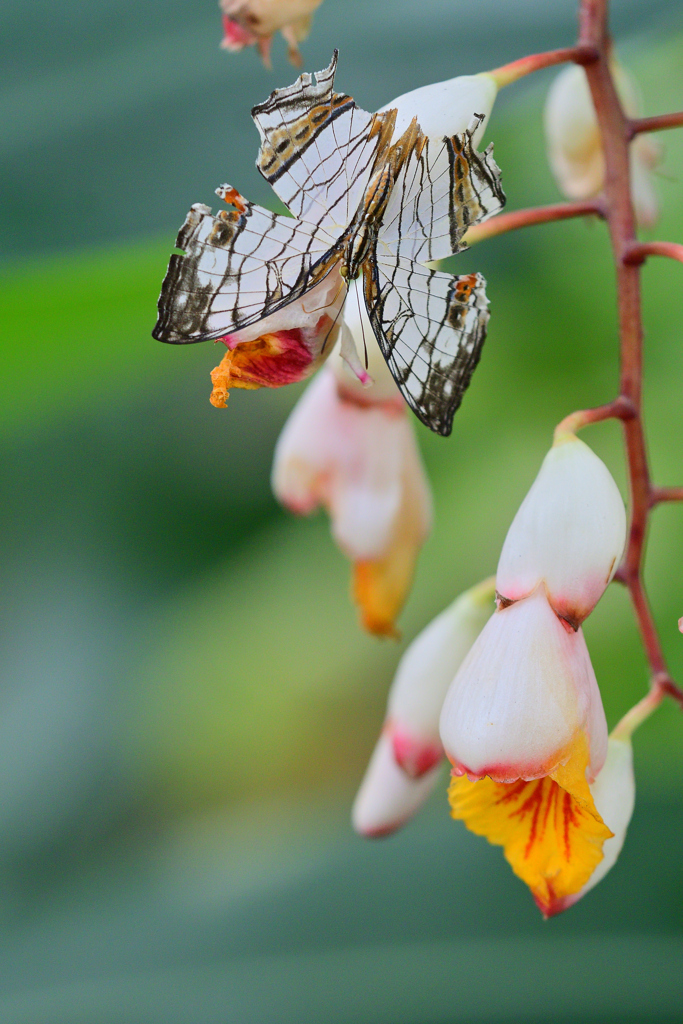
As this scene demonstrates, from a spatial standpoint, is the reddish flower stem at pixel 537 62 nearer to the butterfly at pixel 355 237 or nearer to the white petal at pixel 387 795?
the butterfly at pixel 355 237

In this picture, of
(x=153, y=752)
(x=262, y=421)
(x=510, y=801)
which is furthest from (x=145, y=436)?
(x=510, y=801)

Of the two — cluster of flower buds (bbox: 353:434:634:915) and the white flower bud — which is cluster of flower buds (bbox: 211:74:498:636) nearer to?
the white flower bud

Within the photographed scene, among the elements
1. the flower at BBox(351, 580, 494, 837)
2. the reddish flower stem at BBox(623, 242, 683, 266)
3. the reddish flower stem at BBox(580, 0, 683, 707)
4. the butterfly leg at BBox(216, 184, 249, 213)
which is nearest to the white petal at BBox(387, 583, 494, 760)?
the flower at BBox(351, 580, 494, 837)

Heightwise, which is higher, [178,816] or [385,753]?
[385,753]

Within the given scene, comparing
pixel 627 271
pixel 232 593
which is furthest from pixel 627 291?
pixel 232 593

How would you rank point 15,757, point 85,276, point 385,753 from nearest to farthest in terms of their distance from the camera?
point 385,753, point 85,276, point 15,757

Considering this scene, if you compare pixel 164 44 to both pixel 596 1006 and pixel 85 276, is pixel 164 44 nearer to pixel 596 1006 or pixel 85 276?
pixel 85 276

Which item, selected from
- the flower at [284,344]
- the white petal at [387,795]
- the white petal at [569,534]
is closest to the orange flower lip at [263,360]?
the flower at [284,344]
